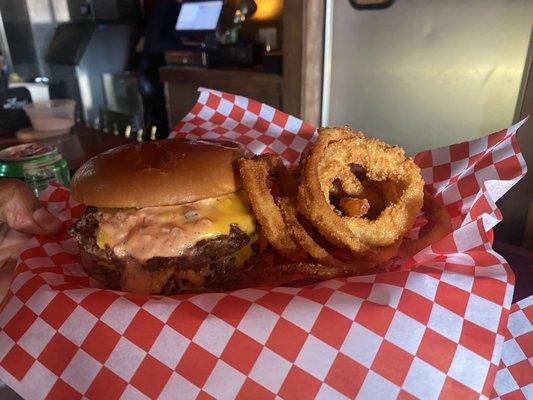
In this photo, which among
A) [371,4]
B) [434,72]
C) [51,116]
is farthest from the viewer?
[371,4]

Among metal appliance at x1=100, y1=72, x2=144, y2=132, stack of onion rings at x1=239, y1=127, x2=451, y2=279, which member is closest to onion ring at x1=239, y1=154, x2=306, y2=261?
stack of onion rings at x1=239, y1=127, x2=451, y2=279

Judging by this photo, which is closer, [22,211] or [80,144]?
[22,211]

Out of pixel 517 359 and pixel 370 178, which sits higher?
pixel 370 178

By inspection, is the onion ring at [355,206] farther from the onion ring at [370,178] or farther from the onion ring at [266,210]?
the onion ring at [266,210]

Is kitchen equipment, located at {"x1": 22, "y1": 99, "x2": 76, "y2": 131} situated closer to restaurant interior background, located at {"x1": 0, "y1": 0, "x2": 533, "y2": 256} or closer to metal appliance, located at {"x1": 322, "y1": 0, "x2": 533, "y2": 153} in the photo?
restaurant interior background, located at {"x1": 0, "y1": 0, "x2": 533, "y2": 256}

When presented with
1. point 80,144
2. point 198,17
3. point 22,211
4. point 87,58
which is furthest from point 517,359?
point 87,58

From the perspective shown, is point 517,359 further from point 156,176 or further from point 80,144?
point 80,144

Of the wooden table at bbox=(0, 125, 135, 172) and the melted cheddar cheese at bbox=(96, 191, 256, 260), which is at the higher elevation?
the melted cheddar cheese at bbox=(96, 191, 256, 260)

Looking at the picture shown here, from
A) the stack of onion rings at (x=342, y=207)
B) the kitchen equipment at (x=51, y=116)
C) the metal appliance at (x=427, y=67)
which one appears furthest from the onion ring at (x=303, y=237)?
the metal appliance at (x=427, y=67)
